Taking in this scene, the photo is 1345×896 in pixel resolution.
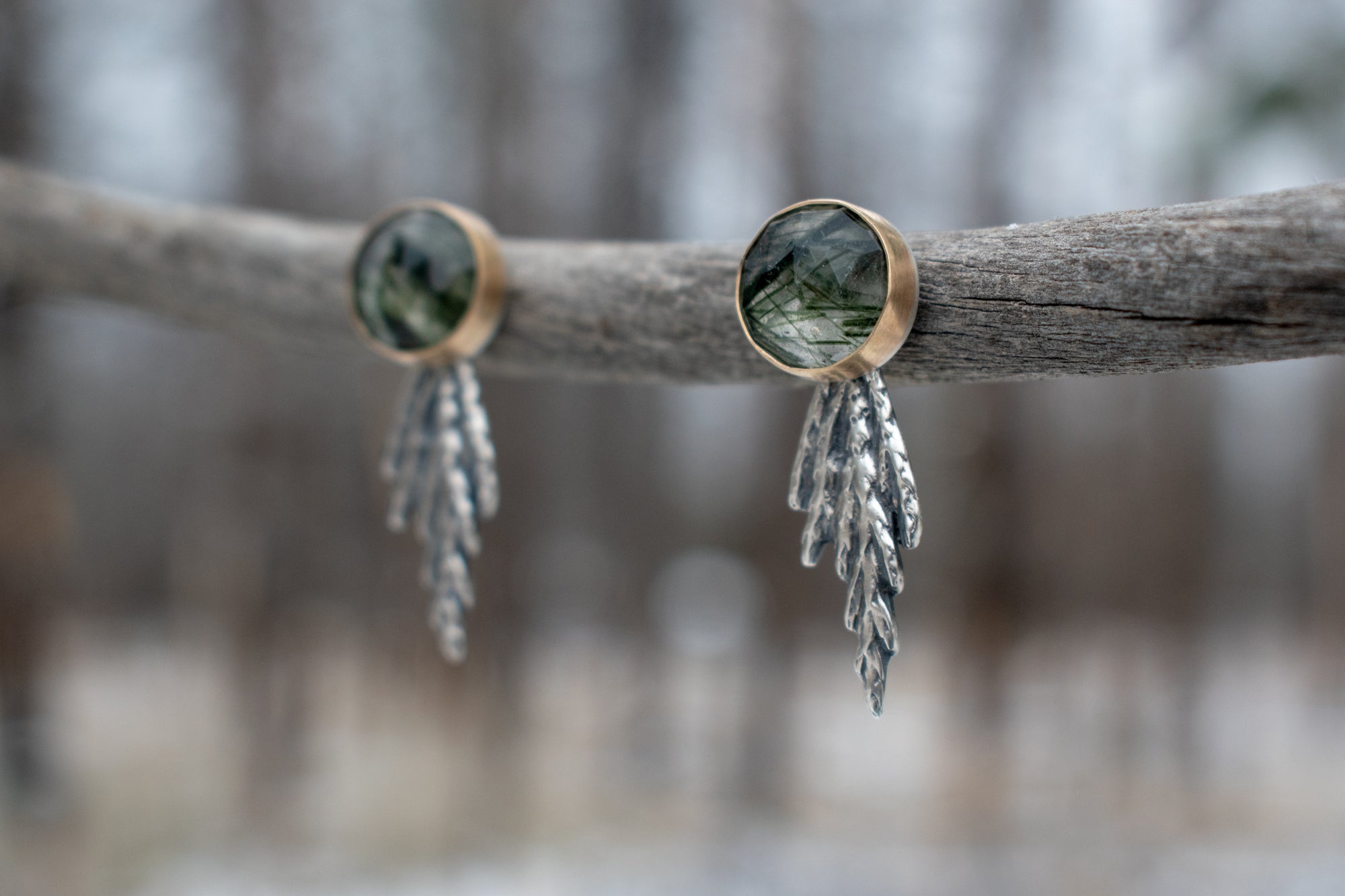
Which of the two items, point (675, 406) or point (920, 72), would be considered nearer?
point (920, 72)

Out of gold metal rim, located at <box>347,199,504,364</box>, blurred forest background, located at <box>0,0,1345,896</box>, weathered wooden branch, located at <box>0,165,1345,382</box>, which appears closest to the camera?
weathered wooden branch, located at <box>0,165,1345,382</box>

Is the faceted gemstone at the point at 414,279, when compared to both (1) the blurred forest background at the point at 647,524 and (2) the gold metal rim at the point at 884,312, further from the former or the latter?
(1) the blurred forest background at the point at 647,524

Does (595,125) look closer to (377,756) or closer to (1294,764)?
(377,756)

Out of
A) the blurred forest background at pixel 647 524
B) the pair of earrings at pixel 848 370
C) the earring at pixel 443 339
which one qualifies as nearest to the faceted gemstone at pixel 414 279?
the earring at pixel 443 339

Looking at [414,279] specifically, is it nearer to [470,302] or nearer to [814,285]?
[470,302]

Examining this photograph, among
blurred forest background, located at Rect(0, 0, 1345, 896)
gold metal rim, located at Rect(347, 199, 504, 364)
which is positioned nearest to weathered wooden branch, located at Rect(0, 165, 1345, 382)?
gold metal rim, located at Rect(347, 199, 504, 364)

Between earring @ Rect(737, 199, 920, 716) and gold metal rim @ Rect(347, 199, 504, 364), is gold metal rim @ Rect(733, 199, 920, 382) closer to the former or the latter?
earring @ Rect(737, 199, 920, 716)

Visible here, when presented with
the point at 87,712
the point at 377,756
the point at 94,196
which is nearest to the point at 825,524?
the point at 94,196
